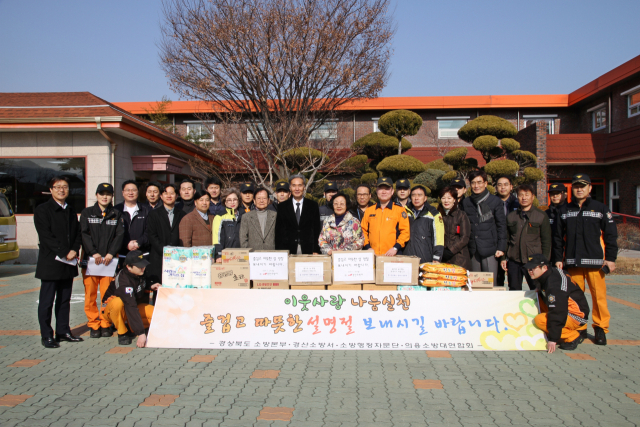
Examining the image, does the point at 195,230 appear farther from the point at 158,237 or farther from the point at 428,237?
the point at 428,237

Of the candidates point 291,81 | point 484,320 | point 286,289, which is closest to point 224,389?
point 286,289

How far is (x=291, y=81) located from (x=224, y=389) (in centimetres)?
1248

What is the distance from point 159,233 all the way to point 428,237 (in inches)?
140

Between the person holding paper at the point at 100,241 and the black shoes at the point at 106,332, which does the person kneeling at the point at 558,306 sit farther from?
the black shoes at the point at 106,332

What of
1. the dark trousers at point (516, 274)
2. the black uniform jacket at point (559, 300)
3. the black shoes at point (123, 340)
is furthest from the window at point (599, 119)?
the black shoes at point (123, 340)

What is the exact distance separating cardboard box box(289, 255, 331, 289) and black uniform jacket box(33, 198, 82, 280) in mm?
2682

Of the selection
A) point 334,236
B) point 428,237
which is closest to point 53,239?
point 334,236

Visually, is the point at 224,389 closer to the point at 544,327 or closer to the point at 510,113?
the point at 544,327

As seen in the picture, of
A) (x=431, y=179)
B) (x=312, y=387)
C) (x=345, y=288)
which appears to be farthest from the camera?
(x=431, y=179)

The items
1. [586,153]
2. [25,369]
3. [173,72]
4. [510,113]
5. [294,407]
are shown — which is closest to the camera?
[294,407]

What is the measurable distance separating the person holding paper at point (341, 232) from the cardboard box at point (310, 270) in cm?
40

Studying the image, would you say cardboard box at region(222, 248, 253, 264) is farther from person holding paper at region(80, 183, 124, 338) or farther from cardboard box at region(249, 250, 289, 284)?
person holding paper at region(80, 183, 124, 338)

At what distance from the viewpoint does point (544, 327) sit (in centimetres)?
474

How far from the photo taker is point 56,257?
493 cm
